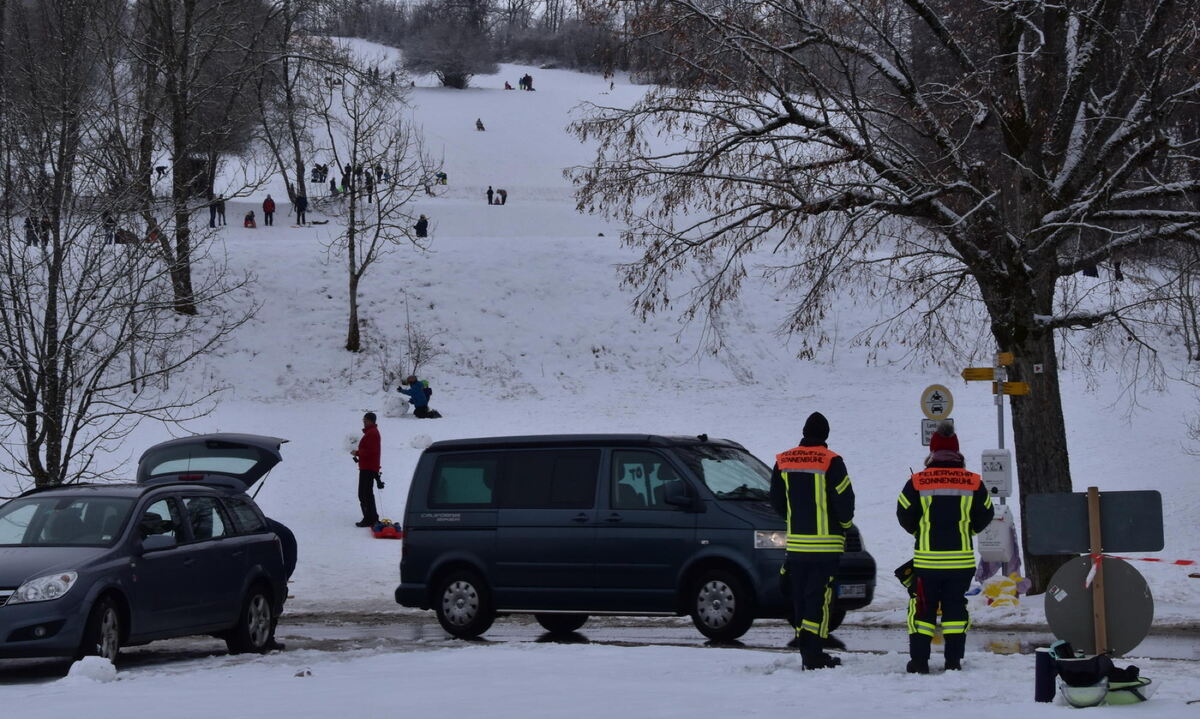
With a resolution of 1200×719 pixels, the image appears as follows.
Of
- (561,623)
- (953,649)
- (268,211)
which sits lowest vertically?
(561,623)

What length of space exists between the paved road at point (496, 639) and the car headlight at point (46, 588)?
0.70 metres

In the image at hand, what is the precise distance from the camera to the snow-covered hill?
24.1 metres

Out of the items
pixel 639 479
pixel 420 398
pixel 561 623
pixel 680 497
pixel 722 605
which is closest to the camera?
pixel 722 605

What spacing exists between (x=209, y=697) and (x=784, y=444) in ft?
71.1

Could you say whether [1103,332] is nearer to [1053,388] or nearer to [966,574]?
[1053,388]

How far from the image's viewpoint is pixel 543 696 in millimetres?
Answer: 8938

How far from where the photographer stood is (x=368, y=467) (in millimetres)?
22047

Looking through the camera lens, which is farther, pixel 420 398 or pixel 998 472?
pixel 420 398

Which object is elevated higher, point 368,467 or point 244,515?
point 244,515

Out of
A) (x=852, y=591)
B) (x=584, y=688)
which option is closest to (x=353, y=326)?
(x=852, y=591)

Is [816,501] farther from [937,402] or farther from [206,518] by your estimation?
[937,402]

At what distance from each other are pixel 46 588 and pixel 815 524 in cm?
594

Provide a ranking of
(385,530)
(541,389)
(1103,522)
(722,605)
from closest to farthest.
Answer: (1103,522)
(722,605)
(385,530)
(541,389)

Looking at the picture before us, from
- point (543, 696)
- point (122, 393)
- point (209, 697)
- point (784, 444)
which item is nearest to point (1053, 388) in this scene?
point (543, 696)
